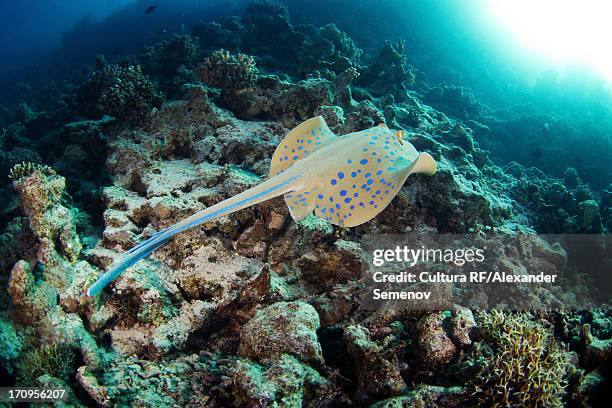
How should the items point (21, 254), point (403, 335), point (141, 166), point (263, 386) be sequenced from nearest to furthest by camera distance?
point (263, 386) < point (403, 335) < point (21, 254) < point (141, 166)

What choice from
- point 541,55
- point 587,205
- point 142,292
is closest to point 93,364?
point 142,292

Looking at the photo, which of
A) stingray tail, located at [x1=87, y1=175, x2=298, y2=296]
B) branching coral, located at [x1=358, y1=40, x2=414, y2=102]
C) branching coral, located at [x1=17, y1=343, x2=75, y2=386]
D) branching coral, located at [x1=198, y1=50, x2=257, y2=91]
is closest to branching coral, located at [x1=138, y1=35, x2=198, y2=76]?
branching coral, located at [x1=198, y1=50, x2=257, y2=91]

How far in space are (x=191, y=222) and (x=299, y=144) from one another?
1.64 metres

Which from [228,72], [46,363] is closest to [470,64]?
[228,72]

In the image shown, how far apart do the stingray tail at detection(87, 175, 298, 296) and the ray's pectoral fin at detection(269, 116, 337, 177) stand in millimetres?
729

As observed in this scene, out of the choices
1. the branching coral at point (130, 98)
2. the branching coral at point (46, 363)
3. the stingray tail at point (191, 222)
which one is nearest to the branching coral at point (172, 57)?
the branching coral at point (130, 98)

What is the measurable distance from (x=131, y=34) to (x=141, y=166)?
32.8m

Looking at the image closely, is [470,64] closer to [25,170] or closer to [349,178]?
[349,178]

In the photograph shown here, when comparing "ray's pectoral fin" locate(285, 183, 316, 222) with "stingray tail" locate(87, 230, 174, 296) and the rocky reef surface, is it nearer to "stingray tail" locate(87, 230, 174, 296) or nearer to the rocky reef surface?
the rocky reef surface

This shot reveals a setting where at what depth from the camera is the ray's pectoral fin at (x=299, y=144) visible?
11.4 feet

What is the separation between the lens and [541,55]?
31.6 meters

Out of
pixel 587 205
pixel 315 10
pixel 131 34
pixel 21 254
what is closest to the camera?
pixel 21 254

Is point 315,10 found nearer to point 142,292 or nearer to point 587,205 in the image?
point 587,205

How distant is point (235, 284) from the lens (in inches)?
154
